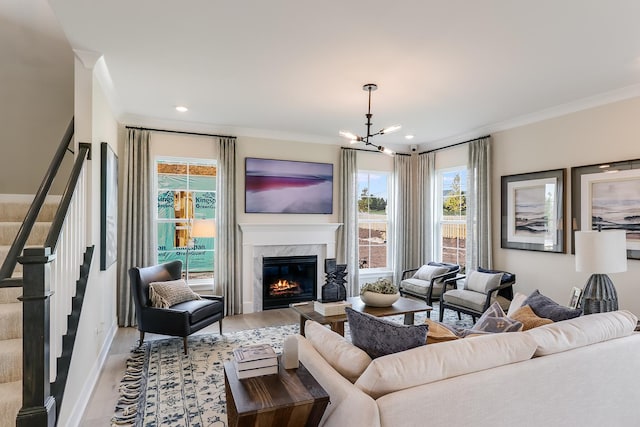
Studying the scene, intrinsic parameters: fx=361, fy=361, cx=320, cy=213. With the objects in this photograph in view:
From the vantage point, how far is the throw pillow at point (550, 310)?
2.44m

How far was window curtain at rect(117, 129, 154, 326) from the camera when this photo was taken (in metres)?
4.76

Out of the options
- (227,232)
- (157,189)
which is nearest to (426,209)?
(227,232)

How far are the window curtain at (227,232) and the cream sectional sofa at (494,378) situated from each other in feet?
11.2

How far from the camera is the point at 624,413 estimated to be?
7.02 ft

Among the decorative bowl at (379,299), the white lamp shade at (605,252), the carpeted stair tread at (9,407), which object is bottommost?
the carpeted stair tread at (9,407)

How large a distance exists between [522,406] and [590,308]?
74.0 inches

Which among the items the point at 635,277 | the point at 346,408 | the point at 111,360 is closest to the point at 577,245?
the point at 635,277

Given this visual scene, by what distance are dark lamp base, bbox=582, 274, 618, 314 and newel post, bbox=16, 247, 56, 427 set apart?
12.7 feet

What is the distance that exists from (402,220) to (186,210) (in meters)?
3.74

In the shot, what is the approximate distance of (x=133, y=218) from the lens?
189 inches

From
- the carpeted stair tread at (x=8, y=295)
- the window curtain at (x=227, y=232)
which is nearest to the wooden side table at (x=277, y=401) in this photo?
the carpeted stair tread at (x=8, y=295)

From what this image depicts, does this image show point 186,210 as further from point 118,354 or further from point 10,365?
point 10,365

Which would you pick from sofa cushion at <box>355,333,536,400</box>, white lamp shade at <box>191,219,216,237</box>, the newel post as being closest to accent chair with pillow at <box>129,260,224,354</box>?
white lamp shade at <box>191,219,216,237</box>

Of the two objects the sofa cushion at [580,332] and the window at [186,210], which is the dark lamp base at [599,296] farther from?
the window at [186,210]
